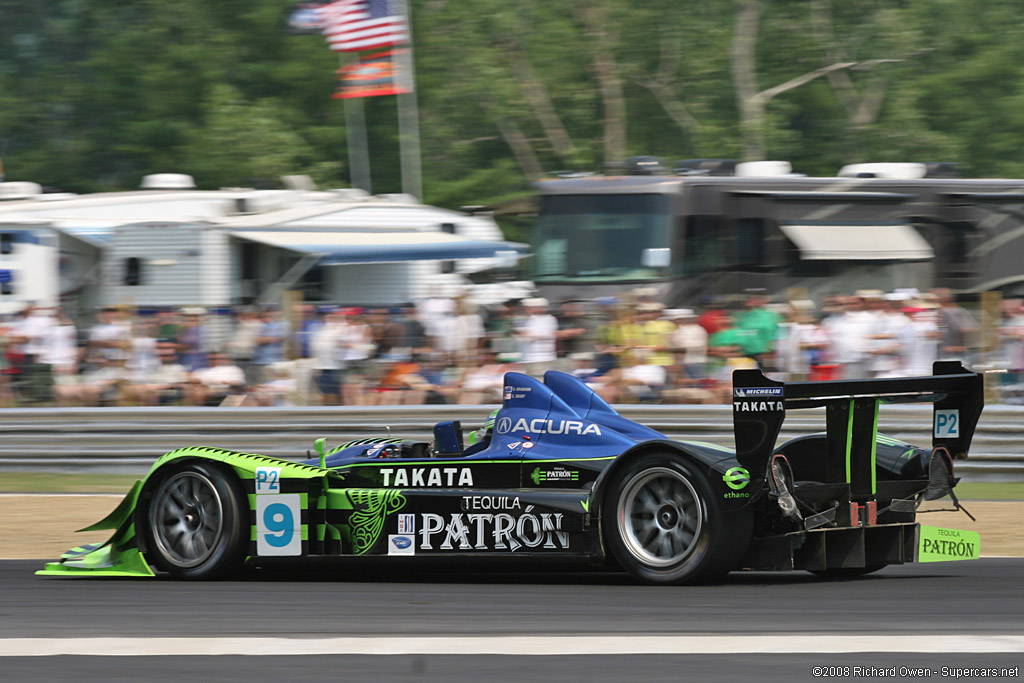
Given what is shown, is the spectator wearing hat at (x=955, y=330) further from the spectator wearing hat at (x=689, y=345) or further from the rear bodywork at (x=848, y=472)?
the rear bodywork at (x=848, y=472)

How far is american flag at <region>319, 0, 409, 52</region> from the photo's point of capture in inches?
982

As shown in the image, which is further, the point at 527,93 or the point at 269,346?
the point at 527,93

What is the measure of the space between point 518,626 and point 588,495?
1.41 meters

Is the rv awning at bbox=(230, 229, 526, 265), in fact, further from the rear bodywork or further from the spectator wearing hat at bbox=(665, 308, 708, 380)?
the rear bodywork

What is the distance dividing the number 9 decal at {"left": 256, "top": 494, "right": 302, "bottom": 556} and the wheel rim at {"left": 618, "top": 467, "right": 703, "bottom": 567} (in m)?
1.91

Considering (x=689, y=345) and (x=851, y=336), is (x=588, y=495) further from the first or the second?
(x=851, y=336)

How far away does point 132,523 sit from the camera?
8461 mm

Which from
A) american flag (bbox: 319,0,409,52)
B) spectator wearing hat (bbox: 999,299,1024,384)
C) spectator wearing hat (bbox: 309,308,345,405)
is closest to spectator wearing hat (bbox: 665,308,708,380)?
spectator wearing hat (bbox: 999,299,1024,384)

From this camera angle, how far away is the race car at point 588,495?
24.1ft

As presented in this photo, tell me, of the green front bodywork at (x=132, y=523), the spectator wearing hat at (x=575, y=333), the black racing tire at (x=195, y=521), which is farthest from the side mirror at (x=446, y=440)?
the spectator wearing hat at (x=575, y=333)

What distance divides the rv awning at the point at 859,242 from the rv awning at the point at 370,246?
4.28 m

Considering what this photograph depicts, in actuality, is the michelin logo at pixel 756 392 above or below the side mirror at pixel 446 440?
above

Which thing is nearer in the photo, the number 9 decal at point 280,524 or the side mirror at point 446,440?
the number 9 decal at point 280,524

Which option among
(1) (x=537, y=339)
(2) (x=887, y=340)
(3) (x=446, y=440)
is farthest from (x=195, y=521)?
(2) (x=887, y=340)
